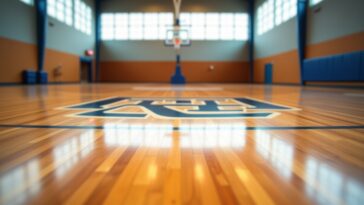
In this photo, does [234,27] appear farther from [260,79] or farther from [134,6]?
[134,6]

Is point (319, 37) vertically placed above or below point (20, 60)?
above

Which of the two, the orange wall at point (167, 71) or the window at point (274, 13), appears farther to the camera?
the orange wall at point (167, 71)

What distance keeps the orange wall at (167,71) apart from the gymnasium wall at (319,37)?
327cm

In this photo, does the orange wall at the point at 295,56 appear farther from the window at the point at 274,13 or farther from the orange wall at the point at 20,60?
the orange wall at the point at 20,60

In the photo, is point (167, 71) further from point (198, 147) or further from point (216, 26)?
point (198, 147)

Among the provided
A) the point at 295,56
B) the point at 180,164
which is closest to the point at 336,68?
the point at 295,56

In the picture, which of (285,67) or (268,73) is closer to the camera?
(285,67)

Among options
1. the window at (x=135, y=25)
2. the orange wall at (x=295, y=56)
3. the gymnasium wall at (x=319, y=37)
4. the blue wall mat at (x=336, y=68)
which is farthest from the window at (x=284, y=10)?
the window at (x=135, y=25)

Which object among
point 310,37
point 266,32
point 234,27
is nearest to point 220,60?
point 234,27

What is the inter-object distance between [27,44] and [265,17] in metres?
14.9

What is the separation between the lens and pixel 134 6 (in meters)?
22.7

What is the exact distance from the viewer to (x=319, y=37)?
1360 centimetres

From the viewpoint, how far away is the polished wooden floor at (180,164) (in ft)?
3.53

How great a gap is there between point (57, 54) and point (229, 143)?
17214 millimetres
